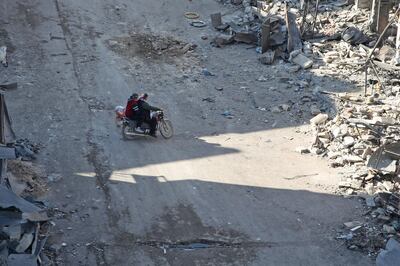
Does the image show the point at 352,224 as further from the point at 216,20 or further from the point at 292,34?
the point at 216,20

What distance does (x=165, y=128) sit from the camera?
13.6 m

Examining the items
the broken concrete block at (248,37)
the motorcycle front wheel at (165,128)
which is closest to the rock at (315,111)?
the motorcycle front wheel at (165,128)

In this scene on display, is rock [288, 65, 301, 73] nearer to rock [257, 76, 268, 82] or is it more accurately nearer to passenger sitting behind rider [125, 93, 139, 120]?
rock [257, 76, 268, 82]

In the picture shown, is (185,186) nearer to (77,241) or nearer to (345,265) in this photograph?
(77,241)

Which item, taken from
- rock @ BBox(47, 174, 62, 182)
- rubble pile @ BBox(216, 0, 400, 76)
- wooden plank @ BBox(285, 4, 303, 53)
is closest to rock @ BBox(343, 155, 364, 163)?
rubble pile @ BBox(216, 0, 400, 76)

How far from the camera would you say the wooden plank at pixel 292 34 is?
59.9 ft

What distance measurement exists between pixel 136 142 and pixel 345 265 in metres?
5.67

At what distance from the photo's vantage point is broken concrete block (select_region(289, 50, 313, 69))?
1717 centimetres

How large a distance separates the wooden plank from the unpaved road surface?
1089 millimetres

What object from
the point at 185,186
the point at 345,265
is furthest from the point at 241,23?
the point at 345,265

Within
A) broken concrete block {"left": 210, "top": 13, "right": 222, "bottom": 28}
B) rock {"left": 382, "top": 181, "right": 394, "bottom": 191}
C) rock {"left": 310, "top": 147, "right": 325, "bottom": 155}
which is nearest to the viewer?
rock {"left": 382, "top": 181, "right": 394, "bottom": 191}

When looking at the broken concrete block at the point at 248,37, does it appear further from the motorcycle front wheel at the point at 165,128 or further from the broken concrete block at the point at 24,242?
the broken concrete block at the point at 24,242

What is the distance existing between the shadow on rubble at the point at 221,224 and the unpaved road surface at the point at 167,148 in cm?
3

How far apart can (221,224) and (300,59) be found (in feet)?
27.8
